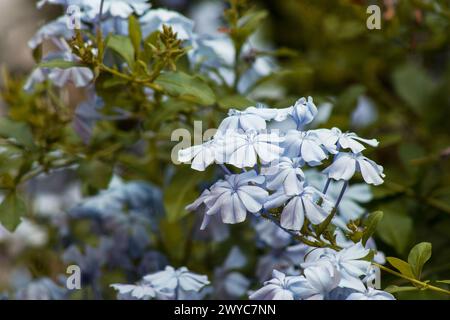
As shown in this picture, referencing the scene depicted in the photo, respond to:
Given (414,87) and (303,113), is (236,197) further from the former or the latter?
(414,87)

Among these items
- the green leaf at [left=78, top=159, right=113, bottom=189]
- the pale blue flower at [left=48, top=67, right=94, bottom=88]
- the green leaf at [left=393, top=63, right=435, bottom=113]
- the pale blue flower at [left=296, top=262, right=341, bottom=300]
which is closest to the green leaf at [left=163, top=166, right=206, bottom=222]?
the green leaf at [left=78, top=159, right=113, bottom=189]

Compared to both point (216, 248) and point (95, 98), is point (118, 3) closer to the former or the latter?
point (95, 98)

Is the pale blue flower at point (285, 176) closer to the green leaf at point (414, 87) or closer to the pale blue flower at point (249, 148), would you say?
the pale blue flower at point (249, 148)

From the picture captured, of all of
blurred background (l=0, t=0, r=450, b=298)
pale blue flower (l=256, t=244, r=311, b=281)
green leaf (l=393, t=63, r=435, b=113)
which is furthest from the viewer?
green leaf (l=393, t=63, r=435, b=113)

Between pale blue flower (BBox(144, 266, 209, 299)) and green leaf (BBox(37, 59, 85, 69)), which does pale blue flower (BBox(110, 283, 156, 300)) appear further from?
green leaf (BBox(37, 59, 85, 69))

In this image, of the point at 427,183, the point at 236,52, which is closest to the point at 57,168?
the point at 236,52
